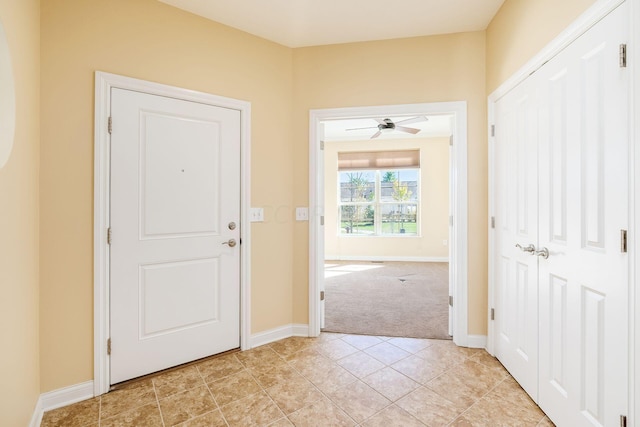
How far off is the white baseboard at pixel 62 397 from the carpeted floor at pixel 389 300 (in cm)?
186

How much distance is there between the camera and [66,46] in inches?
72.1

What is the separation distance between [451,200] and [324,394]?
1878mm

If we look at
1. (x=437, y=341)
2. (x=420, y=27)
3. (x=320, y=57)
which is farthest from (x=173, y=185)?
(x=437, y=341)

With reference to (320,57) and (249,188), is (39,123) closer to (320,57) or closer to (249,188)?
(249,188)

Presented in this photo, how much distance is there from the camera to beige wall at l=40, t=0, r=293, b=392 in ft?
5.85

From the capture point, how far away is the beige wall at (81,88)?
5.85ft

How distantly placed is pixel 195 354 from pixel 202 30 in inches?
100

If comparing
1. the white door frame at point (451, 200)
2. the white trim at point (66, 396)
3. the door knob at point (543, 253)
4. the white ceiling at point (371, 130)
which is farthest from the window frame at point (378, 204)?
the white trim at point (66, 396)

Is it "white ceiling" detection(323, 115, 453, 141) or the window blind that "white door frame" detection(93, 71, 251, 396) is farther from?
the window blind

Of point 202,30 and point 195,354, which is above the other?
point 202,30

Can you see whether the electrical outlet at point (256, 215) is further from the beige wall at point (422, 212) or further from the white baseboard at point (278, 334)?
the beige wall at point (422, 212)

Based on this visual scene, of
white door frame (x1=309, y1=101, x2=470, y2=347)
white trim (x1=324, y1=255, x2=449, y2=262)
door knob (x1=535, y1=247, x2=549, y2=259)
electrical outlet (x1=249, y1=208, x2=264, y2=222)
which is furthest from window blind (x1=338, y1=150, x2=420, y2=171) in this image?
door knob (x1=535, y1=247, x2=549, y2=259)

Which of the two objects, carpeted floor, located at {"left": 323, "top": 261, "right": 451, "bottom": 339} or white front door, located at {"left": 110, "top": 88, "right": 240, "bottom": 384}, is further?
carpeted floor, located at {"left": 323, "top": 261, "right": 451, "bottom": 339}

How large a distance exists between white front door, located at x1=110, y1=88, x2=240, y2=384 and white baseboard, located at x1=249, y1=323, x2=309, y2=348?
0.16m
